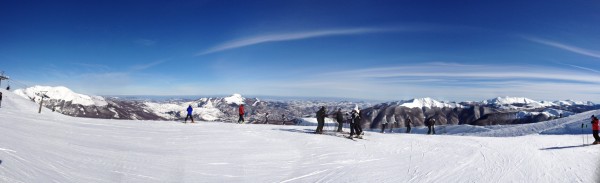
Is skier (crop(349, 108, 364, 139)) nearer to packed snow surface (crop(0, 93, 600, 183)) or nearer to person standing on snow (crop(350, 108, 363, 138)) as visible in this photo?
person standing on snow (crop(350, 108, 363, 138))

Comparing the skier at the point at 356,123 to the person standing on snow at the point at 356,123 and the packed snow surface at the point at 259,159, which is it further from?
the packed snow surface at the point at 259,159

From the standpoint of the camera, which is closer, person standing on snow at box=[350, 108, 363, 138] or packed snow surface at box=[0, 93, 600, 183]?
packed snow surface at box=[0, 93, 600, 183]

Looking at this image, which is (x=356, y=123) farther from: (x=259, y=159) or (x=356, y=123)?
(x=259, y=159)

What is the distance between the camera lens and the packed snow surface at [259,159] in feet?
32.5

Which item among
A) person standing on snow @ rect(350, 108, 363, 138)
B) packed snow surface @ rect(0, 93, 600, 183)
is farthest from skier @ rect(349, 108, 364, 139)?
packed snow surface @ rect(0, 93, 600, 183)

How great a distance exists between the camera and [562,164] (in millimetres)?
14094

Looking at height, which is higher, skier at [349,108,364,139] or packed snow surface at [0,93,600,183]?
skier at [349,108,364,139]

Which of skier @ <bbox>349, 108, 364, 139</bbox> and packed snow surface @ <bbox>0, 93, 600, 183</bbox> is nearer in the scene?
packed snow surface @ <bbox>0, 93, 600, 183</bbox>

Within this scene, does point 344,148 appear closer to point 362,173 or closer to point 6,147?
point 362,173

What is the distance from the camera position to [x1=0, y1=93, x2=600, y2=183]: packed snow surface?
9898mm

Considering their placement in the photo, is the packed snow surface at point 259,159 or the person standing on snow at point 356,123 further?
the person standing on snow at point 356,123

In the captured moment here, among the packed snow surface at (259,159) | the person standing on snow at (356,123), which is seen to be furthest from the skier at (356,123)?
the packed snow surface at (259,159)

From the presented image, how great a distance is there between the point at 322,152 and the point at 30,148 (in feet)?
36.9

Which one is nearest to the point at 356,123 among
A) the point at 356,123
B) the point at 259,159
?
the point at 356,123
